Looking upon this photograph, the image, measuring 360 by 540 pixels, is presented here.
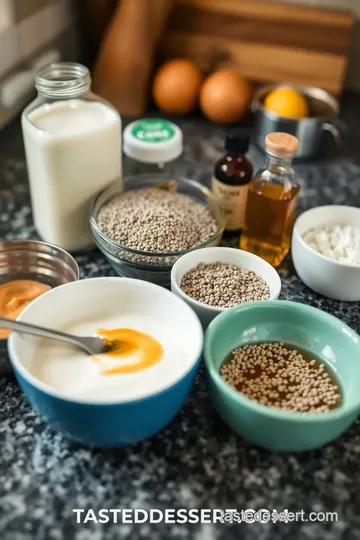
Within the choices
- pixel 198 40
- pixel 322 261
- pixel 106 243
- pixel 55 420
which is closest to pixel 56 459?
pixel 55 420

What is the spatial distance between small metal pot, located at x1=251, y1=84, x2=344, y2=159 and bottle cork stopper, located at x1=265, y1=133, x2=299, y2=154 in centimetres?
31

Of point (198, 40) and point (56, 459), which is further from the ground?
point (198, 40)

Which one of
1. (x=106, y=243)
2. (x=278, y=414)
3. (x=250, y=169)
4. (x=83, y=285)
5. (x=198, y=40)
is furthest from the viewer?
(x=198, y=40)

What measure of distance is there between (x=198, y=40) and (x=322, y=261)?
73 centimetres

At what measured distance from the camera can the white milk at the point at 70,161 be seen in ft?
2.68

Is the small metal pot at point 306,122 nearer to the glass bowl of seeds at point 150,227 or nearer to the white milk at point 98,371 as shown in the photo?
the glass bowl of seeds at point 150,227

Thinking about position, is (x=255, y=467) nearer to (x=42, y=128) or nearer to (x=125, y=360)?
(x=125, y=360)

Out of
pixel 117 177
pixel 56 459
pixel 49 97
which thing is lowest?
pixel 56 459

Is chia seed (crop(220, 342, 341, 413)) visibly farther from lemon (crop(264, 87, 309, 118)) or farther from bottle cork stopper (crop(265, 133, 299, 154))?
lemon (crop(264, 87, 309, 118))

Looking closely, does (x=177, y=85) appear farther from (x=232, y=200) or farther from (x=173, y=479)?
(x=173, y=479)

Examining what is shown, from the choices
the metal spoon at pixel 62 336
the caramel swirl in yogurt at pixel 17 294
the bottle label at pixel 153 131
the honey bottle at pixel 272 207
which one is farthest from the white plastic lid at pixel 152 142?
the metal spoon at pixel 62 336

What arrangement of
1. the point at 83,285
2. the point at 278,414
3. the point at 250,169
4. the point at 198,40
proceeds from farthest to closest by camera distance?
the point at 198,40 → the point at 250,169 → the point at 83,285 → the point at 278,414

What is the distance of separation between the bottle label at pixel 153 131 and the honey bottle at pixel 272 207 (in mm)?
189

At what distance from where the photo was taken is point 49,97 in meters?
0.85
